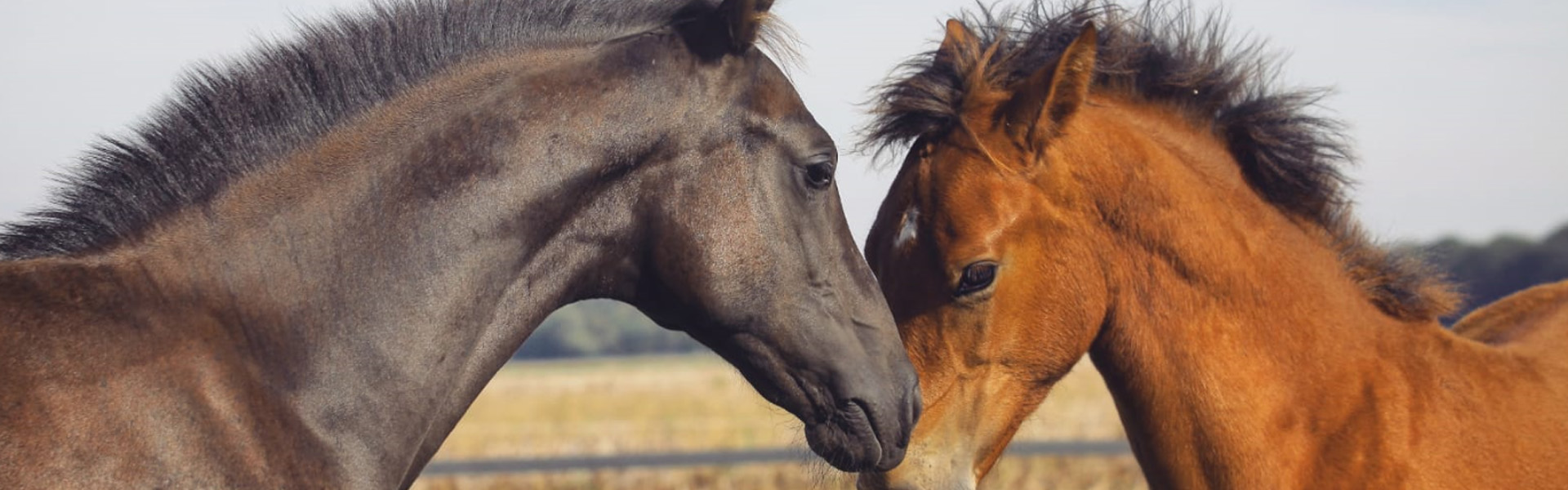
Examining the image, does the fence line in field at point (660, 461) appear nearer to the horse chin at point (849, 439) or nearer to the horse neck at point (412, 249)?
the horse chin at point (849, 439)

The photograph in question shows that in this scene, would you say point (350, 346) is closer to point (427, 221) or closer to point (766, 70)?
point (427, 221)

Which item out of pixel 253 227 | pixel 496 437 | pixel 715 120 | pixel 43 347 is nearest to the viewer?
pixel 43 347

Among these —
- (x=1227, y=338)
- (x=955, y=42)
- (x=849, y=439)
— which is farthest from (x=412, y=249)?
(x=1227, y=338)

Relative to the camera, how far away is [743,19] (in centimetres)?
337

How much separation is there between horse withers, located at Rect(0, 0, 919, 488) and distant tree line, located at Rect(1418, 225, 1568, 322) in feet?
73.7

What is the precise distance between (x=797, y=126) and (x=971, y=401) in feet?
3.80

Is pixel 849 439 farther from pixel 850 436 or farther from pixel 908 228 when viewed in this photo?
pixel 908 228

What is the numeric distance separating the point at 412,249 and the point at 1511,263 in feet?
130

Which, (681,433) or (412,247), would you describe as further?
(681,433)

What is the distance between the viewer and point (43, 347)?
2.79 m

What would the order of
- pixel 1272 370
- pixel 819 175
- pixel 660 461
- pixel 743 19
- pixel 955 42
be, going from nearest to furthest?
pixel 743 19
pixel 819 175
pixel 1272 370
pixel 955 42
pixel 660 461

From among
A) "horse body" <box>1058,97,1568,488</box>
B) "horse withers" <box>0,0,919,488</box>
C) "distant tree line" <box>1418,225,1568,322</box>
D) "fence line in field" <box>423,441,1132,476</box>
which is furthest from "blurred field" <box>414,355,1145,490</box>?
"distant tree line" <box>1418,225,1568,322</box>

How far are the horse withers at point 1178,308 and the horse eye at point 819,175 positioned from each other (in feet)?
2.54

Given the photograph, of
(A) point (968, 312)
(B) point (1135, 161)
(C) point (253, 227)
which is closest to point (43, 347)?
(C) point (253, 227)
